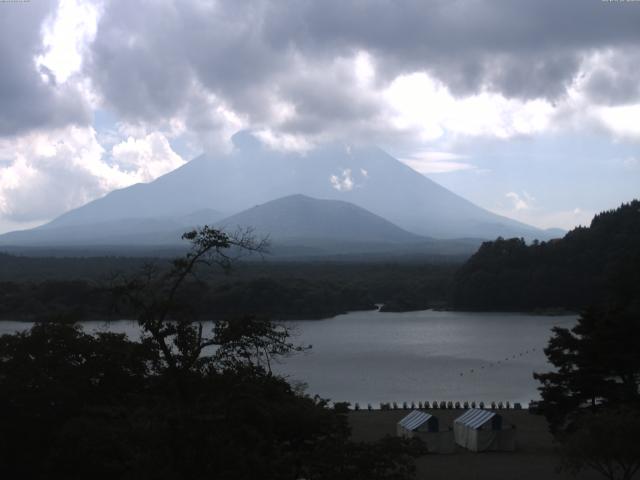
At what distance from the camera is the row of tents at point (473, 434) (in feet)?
33.4

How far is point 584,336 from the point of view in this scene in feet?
33.5

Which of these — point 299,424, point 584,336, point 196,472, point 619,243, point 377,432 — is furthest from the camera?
point 619,243

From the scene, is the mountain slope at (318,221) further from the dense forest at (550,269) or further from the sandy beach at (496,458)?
the sandy beach at (496,458)

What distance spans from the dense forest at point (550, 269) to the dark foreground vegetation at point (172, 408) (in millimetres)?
28284

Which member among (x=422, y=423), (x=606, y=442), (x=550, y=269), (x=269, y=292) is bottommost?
(x=422, y=423)

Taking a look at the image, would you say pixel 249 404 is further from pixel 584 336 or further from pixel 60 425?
pixel 584 336

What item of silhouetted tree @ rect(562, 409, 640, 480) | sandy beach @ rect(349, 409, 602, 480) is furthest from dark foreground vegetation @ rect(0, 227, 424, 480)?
sandy beach @ rect(349, 409, 602, 480)

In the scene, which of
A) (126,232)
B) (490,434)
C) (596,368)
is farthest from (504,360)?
(126,232)

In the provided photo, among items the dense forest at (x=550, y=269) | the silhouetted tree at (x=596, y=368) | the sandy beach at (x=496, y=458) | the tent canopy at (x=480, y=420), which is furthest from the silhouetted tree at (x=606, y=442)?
the dense forest at (x=550, y=269)

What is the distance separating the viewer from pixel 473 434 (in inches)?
407

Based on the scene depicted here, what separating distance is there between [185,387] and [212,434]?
1.82ft

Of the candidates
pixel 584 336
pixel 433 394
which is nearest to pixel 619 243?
pixel 433 394

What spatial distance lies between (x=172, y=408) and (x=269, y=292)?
1117 inches

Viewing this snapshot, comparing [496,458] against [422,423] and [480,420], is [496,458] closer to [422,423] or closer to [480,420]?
[480,420]
